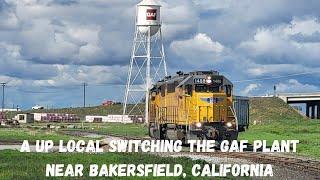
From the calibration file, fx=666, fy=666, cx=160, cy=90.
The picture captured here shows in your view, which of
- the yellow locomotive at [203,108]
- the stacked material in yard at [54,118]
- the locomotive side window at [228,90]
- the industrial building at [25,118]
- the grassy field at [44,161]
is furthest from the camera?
the stacked material in yard at [54,118]

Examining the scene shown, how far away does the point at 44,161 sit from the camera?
87.7 feet

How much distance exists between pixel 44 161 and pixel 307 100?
118495mm

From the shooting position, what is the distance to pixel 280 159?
102 ft

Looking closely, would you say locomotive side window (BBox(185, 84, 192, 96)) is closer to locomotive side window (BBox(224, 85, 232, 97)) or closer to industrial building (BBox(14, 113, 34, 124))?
locomotive side window (BBox(224, 85, 232, 97))

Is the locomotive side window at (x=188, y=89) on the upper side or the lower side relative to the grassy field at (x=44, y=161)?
upper

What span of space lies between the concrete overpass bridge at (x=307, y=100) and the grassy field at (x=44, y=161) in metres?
111

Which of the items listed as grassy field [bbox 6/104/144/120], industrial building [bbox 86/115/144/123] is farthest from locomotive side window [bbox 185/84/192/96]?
grassy field [bbox 6/104/144/120]

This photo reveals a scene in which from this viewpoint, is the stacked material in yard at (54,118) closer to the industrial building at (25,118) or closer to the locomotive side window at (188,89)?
the industrial building at (25,118)

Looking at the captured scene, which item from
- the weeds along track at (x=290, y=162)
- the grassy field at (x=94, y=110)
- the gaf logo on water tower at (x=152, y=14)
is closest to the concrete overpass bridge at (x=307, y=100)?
the grassy field at (x=94, y=110)

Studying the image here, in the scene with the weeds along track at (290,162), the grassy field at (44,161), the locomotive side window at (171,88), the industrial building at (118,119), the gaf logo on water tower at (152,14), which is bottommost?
the weeds along track at (290,162)

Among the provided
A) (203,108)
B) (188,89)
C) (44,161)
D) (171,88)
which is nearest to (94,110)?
(171,88)

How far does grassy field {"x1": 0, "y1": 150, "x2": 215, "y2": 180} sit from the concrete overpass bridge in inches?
4377

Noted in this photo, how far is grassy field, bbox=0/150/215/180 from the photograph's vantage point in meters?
22.4

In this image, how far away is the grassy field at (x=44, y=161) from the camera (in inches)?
883
